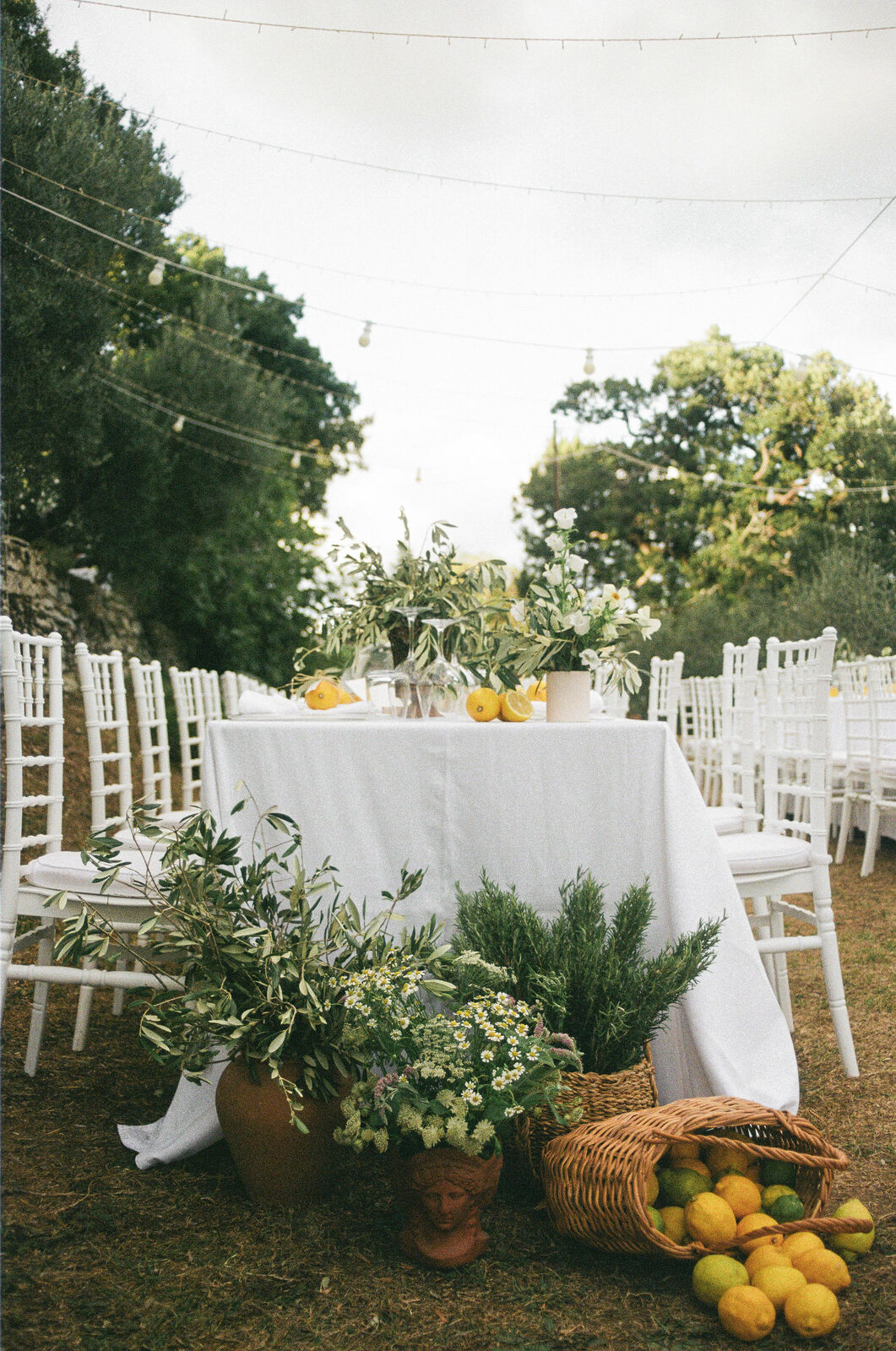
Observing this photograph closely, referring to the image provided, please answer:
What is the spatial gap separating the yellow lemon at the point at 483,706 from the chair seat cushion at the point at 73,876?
0.79m

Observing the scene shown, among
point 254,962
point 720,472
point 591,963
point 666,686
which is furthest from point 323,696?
point 720,472

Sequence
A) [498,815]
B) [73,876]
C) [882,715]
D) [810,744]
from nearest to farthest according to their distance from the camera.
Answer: [498,815], [73,876], [810,744], [882,715]

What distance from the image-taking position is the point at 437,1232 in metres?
1.59

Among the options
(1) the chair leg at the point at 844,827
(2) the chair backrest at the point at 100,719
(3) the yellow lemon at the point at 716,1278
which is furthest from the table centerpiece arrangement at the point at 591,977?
(1) the chair leg at the point at 844,827

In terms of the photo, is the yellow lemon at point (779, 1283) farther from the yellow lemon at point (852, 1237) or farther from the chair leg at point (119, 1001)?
the chair leg at point (119, 1001)

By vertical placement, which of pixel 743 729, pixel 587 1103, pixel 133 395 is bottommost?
pixel 587 1103

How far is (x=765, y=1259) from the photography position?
1477 millimetres

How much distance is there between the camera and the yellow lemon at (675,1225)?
5.17 feet

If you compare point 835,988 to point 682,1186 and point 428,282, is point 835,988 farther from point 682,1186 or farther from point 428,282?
point 428,282

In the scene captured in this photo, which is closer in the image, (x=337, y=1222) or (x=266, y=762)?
(x=337, y=1222)

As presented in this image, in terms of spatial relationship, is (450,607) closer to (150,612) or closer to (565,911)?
(565,911)

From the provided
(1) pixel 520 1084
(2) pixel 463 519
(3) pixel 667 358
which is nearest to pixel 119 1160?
(1) pixel 520 1084

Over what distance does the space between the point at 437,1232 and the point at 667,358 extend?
19063 millimetres

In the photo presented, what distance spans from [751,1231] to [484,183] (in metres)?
5.33
